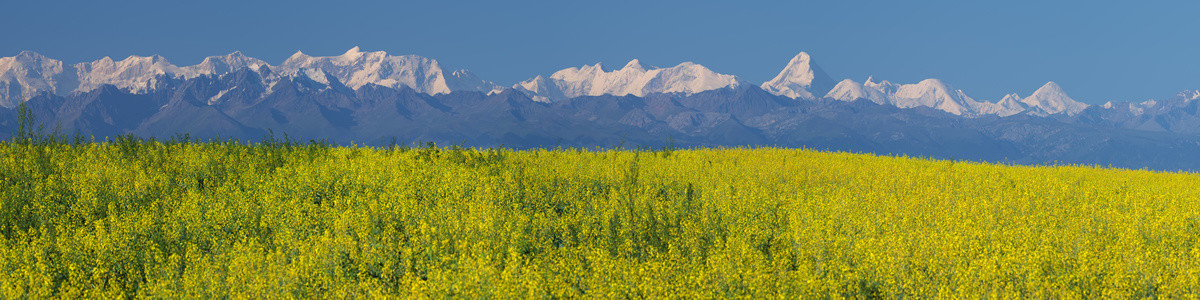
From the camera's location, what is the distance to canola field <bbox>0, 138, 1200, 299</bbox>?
843cm

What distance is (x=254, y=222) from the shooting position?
1192cm

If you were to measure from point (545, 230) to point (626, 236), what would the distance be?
1275 mm

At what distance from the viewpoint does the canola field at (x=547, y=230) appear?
8430mm

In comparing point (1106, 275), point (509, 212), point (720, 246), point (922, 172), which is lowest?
point (1106, 275)

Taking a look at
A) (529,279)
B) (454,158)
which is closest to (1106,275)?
(529,279)

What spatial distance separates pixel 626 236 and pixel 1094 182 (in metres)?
15.8

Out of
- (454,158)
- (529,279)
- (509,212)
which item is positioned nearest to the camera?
(529,279)

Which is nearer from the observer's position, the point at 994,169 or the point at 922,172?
the point at 922,172

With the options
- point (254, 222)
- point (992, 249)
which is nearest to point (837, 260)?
point (992, 249)

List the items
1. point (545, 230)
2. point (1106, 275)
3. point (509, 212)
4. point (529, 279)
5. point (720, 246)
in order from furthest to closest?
point (509, 212), point (545, 230), point (720, 246), point (1106, 275), point (529, 279)

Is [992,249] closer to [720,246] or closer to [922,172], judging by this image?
[720,246]

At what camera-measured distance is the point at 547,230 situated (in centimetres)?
1145

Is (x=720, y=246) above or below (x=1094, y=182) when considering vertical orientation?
below

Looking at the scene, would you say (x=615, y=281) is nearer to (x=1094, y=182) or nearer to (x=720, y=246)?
(x=720, y=246)
